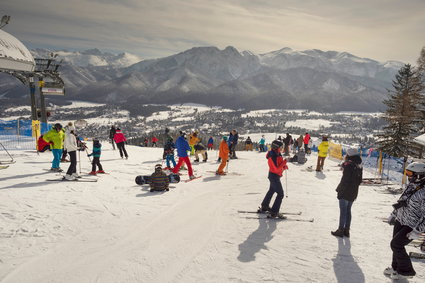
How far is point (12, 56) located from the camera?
10.5 m

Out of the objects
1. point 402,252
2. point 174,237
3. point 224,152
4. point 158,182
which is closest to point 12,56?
point 158,182

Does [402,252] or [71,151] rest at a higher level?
[71,151]

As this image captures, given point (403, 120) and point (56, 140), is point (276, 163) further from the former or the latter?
point (403, 120)

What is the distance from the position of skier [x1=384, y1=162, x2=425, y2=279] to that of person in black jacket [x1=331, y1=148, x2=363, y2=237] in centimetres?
146

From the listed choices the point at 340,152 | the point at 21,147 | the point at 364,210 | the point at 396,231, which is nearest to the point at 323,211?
the point at 364,210

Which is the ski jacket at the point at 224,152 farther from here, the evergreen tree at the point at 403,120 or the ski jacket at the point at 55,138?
the evergreen tree at the point at 403,120

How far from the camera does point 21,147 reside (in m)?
17.6

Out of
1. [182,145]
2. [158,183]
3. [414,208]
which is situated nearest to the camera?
[414,208]

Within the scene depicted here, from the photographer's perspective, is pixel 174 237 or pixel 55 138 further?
pixel 55 138

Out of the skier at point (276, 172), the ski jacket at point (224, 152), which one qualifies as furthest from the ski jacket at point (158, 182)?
the ski jacket at point (224, 152)

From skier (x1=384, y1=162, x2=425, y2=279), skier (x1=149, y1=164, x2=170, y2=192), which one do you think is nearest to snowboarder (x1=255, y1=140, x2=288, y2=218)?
skier (x1=384, y1=162, x2=425, y2=279)

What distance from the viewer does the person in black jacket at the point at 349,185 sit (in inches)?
225

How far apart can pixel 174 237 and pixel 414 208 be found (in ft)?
13.9

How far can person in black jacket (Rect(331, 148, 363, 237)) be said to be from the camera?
572 cm
